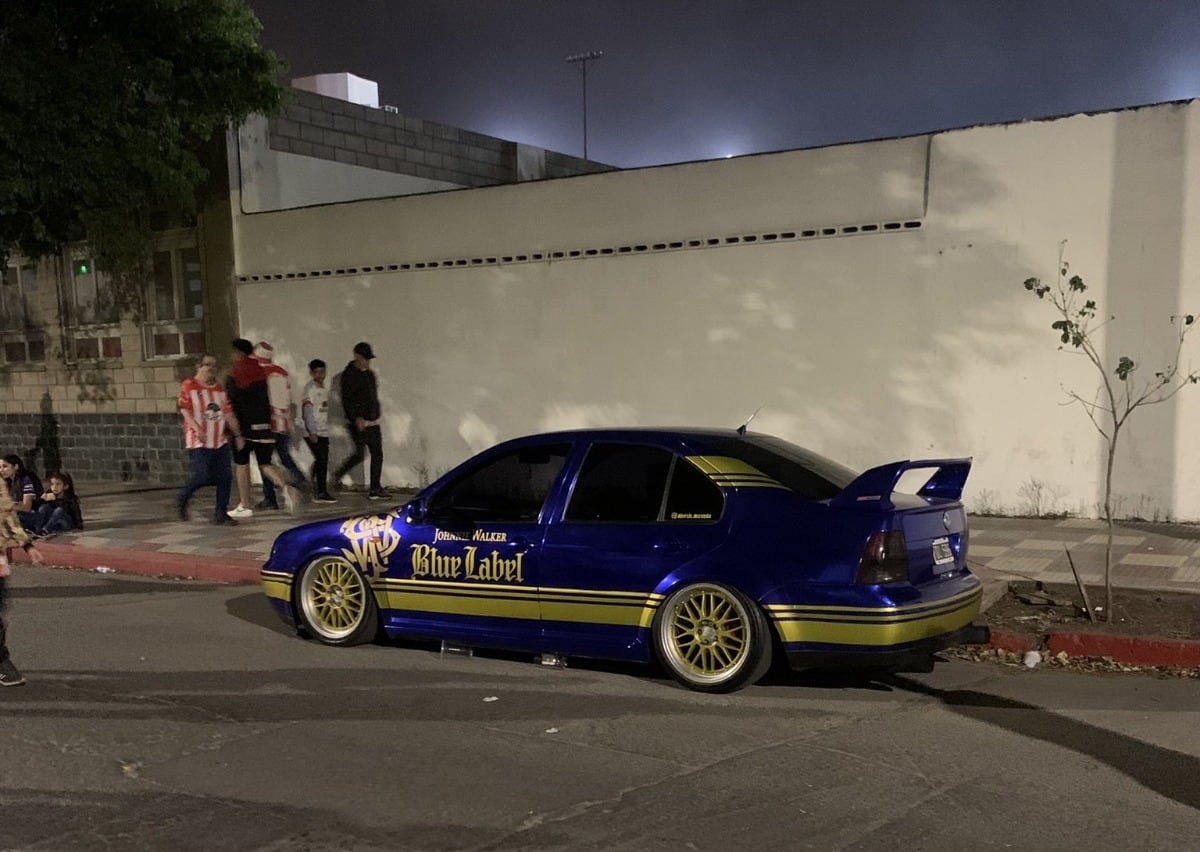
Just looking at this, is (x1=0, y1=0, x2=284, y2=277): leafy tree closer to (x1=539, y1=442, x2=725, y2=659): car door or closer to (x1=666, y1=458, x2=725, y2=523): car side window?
(x1=539, y1=442, x2=725, y2=659): car door

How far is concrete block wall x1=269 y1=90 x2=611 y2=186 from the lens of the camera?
16.7m

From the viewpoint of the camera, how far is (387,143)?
1814cm

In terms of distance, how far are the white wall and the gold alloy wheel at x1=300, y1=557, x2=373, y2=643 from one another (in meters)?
5.90

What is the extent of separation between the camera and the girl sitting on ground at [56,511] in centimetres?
1198

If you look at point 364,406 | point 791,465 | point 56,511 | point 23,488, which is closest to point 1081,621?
point 791,465

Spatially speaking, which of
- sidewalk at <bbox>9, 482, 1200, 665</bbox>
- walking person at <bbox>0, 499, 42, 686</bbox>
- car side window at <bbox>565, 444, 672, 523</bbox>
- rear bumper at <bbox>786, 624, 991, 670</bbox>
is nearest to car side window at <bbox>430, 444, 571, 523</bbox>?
car side window at <bbox>565, 444, 672, 523</bbox>

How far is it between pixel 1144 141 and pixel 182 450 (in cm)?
1271

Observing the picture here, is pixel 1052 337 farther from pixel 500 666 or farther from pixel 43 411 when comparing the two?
pixel 43 411

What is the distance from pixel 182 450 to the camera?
16.4 metres

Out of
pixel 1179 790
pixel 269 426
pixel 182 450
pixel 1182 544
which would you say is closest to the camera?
pixel 1179 790

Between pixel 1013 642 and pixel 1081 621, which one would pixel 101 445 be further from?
pixel 1081 621

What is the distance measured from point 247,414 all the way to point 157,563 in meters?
2.43

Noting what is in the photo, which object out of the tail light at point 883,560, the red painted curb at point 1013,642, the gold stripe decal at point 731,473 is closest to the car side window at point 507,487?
the gold stripe decal at point 731,473

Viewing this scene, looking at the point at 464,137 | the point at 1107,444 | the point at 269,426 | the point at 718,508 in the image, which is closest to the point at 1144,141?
the point at 1107,444
